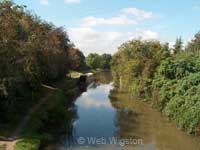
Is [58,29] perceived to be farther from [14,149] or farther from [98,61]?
[98,61]

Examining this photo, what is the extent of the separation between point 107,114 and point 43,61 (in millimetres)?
10808

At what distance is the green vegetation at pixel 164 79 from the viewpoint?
34.6 meters

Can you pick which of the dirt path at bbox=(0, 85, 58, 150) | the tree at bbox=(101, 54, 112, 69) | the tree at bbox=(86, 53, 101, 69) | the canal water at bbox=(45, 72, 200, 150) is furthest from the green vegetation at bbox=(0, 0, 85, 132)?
the tree at bbox=(101, 54, 112, 69)

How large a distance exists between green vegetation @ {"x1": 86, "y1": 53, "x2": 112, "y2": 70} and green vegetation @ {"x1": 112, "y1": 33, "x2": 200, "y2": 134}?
90872 mm

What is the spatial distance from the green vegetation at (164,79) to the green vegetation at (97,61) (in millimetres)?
90872

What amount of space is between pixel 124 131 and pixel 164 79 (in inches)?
572

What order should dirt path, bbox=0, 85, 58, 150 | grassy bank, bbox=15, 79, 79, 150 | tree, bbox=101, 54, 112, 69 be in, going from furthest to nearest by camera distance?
tree, bbox=101, 54, 112, 69
grassy bank, bbox=15, 79, 79, 150
dirt path, bbox=0, 85, 58, 150

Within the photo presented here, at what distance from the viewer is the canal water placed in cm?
2968

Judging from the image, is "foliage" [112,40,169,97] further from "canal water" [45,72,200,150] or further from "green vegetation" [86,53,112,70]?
"green vegetation" [86,53,112,70]

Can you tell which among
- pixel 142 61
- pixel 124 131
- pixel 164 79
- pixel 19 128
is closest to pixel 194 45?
pixel 142 61

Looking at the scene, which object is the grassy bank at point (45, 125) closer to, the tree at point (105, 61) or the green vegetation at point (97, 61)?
the green vegetation at point (97, 61)

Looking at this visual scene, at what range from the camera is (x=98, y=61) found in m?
162

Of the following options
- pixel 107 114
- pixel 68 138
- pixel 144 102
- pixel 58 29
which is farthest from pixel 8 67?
pixel 58 29

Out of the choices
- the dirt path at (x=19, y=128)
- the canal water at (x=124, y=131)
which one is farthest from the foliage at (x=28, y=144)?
the canal water at (x=124, y=131)
